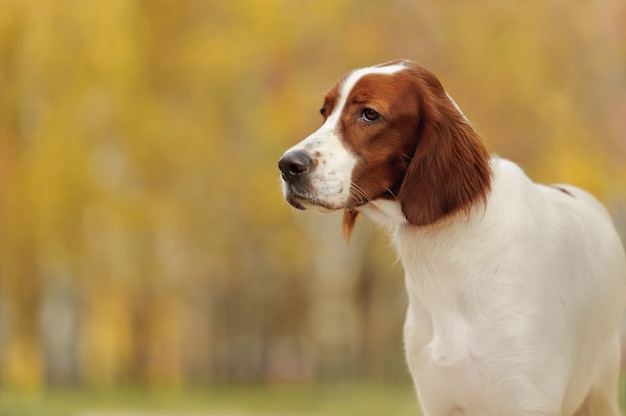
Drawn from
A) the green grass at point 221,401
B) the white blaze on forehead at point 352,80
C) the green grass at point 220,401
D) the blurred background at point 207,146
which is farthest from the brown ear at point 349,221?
the green grass at point 220,401

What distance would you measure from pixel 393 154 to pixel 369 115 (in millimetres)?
139

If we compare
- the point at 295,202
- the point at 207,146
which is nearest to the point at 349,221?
the point at 295,202

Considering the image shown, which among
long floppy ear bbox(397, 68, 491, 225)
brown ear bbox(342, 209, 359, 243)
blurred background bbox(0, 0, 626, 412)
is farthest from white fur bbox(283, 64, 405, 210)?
blurred background bbox(0, 0, 626, 412)

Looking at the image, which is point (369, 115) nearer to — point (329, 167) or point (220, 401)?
point (329, 167)

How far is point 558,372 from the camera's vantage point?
2.97 m

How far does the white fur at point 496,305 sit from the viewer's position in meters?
2.92

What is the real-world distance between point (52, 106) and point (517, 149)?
443 cm

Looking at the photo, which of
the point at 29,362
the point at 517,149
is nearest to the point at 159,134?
the point at 29,362

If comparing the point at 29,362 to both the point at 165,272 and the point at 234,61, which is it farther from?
the point at 234,61

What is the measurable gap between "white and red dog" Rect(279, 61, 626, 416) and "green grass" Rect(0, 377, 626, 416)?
5.69 metres

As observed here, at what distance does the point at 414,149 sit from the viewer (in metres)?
2.98

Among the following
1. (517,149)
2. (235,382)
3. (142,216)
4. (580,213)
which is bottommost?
(235,382)

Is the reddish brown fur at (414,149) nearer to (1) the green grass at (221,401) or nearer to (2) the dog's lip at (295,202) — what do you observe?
(2) the dog's lip at (295,202)

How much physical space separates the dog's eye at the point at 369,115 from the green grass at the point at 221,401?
598 centimetres
